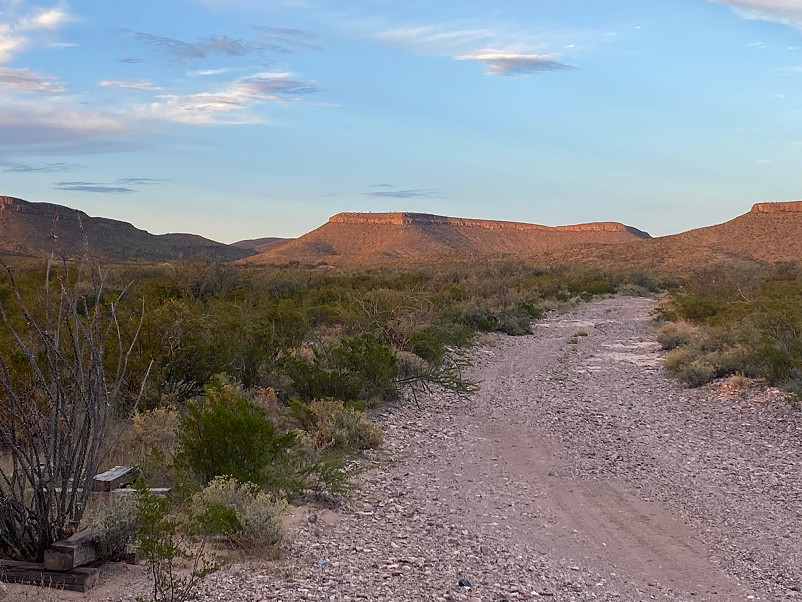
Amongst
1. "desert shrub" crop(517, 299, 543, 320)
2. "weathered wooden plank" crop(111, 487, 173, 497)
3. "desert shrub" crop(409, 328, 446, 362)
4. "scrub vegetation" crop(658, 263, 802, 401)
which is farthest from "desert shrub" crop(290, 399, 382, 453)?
"desert shrub" crop(517, 299, 543, 320)

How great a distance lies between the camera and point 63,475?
5.53 m

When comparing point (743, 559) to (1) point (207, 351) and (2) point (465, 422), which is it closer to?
(2) point (465, 422)

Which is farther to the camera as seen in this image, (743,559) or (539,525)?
(539,525)

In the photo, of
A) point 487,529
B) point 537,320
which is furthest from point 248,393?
point 537,320

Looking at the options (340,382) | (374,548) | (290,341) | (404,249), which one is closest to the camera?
(374,548)

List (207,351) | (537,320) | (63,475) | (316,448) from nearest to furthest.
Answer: (63,475), (316,448), (207,351), (537,320)

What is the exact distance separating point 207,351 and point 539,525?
18.4ft

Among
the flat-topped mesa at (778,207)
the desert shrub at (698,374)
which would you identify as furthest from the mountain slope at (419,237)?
the desert shrub at (698,374)

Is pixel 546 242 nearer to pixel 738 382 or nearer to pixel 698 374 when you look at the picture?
pixel 698 374

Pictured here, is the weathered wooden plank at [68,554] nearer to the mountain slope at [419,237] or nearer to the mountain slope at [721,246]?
the mountain slope at [721,246]

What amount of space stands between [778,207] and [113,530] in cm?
9899

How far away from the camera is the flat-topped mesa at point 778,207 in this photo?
90.1 meters

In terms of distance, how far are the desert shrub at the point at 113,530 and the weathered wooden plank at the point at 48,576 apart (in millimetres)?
326

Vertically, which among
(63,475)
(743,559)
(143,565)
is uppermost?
(63,475)
